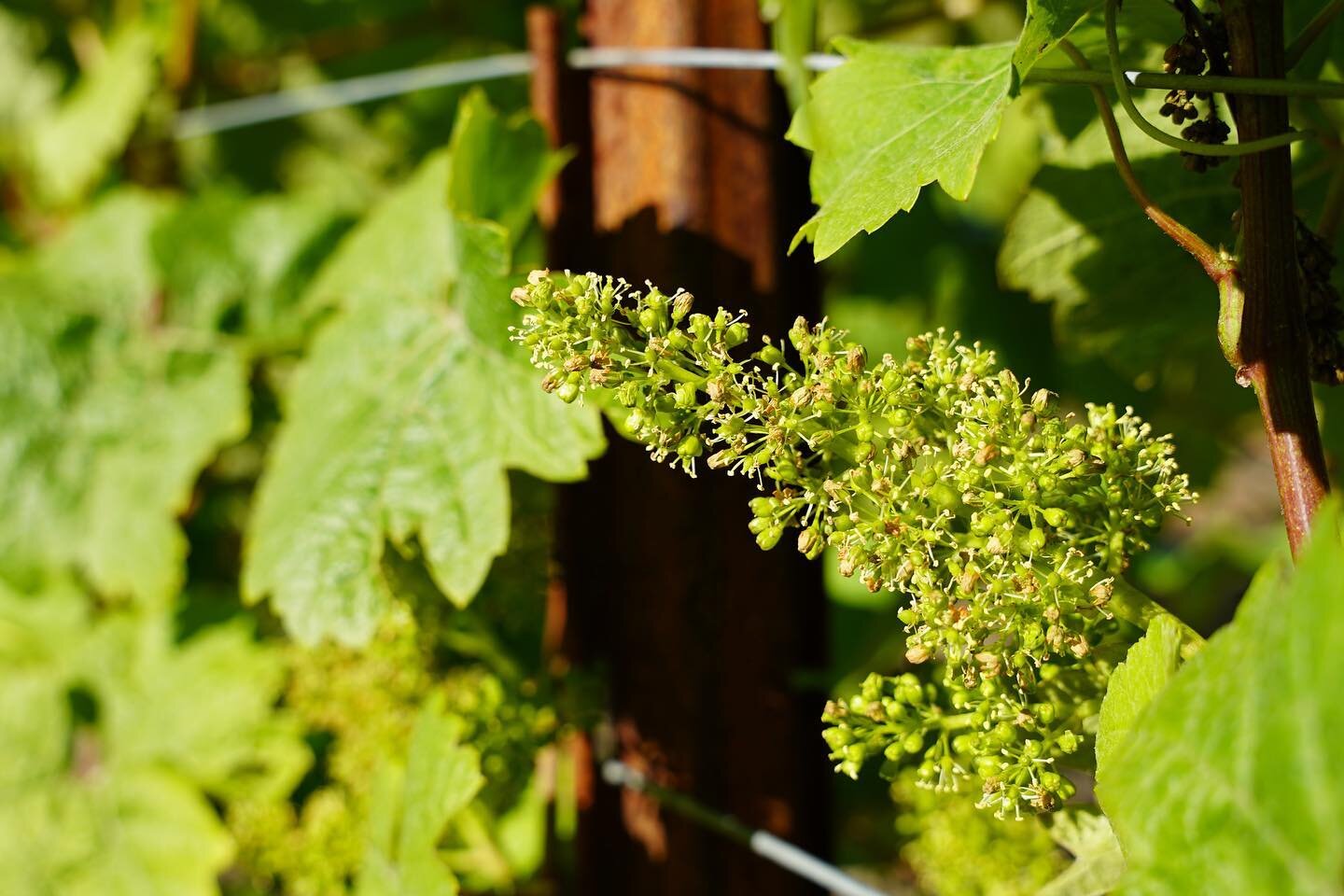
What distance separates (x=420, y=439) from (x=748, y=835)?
2.16ft

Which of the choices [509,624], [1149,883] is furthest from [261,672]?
[1149,883]

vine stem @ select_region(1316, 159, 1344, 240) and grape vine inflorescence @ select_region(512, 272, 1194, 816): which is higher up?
vine stem @ select_region(1316, 159, 1344, 240)

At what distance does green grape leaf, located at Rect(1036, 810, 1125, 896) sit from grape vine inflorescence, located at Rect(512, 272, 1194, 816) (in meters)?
0.20

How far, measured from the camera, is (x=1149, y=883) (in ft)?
2.29

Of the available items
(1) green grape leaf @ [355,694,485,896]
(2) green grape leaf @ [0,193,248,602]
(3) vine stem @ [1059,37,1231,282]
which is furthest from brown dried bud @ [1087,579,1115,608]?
(2) green grape leaf @ [0,193,248,602]

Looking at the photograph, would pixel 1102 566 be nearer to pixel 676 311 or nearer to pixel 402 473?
pixel 676 311

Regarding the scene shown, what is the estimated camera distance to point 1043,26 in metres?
0.94

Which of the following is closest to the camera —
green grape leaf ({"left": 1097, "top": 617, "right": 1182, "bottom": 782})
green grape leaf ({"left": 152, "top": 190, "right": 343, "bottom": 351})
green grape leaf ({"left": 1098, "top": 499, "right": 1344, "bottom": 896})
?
green grape leaf ({"left": 1098, "top": 499, "right": 1344, "bottom": 896})

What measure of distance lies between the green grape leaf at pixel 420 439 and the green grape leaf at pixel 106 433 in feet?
1.85

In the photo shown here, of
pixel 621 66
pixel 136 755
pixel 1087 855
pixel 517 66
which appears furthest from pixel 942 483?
pixel 136 755

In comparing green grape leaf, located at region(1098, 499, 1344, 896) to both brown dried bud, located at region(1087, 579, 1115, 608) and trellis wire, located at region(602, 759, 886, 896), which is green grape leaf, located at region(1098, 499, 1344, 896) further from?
trellis wire, located at region(602, 759, 886, 896)

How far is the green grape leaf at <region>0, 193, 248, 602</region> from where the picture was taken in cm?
216

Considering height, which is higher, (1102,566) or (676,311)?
(676,311)

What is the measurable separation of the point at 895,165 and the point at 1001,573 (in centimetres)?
40
